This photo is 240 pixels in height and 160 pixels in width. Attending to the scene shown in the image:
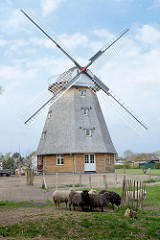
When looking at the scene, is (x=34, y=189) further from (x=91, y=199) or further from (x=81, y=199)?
(x=91, y=199)

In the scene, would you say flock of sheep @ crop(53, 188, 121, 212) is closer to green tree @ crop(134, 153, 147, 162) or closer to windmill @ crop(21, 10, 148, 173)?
windmill @ crop(21, 10, 148, 173)

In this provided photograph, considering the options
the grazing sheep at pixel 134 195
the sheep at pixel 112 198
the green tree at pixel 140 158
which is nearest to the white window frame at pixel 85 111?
the grazing sheep at pixel 134 195

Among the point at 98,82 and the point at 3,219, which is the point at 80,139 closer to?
the point at 98,82

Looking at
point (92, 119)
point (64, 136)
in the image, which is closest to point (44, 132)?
point (64, 136)

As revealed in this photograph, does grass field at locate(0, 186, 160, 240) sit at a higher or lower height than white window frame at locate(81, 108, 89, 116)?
lower

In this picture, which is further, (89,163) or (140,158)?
(140,158)

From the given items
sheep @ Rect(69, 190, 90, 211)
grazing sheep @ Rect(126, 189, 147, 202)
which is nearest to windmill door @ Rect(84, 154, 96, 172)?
grazing sheep @ Rect(126, 189, 147, 202)

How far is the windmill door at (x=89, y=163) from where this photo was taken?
3303 cm

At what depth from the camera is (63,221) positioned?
8445mm

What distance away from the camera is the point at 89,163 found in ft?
109

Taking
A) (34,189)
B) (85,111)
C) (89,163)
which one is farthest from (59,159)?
(34,189)

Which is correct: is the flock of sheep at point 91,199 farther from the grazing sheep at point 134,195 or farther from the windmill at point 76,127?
the windmill at point 76,127

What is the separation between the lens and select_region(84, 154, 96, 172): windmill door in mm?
33031

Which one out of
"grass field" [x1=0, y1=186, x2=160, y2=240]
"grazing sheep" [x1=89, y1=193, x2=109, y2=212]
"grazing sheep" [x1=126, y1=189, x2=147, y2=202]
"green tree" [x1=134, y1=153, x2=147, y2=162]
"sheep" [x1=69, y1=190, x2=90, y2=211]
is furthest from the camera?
"green tree" [x1=134, y1=153, x2=147, y2=162]
